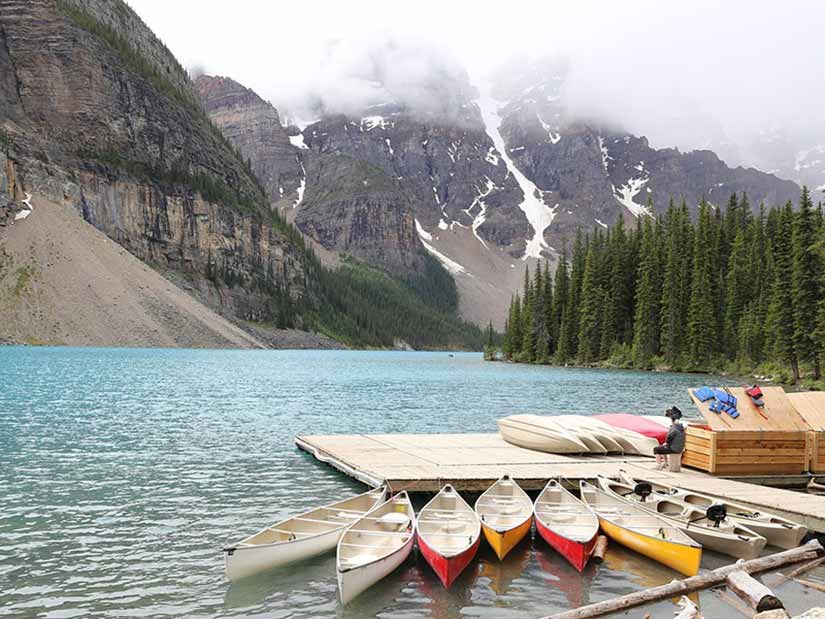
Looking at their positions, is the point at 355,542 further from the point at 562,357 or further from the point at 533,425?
the point at 562,357

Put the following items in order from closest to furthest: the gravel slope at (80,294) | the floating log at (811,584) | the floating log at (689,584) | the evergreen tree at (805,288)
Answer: the floating log at (689,584)
the floating log at (811,584)
the evergreen tree at (805,288)
the gravel slope at (80,294)

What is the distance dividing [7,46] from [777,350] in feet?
674

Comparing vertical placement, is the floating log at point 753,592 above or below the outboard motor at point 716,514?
below

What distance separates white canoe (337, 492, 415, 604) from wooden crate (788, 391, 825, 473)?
1347 cm

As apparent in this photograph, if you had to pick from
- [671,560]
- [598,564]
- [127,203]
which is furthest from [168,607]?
[127,203]

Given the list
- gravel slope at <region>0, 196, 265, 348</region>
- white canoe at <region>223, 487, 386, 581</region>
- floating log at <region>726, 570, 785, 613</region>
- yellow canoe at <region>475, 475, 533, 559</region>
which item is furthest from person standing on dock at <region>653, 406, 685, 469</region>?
gravel slope at <region>0, 196, 265, 348</region>

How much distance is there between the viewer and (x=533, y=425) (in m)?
27.2

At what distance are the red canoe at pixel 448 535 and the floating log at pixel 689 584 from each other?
3478mm

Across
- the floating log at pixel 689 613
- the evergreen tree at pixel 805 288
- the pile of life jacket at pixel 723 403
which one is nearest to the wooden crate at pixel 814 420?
the pile of life jacket at pixel 723 403

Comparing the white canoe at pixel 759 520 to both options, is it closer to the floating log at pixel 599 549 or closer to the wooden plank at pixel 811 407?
the floating log at pixel 599 549

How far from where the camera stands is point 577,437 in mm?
26109

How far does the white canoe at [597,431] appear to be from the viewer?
26448 mm

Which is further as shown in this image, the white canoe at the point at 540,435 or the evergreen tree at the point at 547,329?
the evergreen tree at the point at 547,329

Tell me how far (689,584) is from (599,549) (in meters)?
3.72
